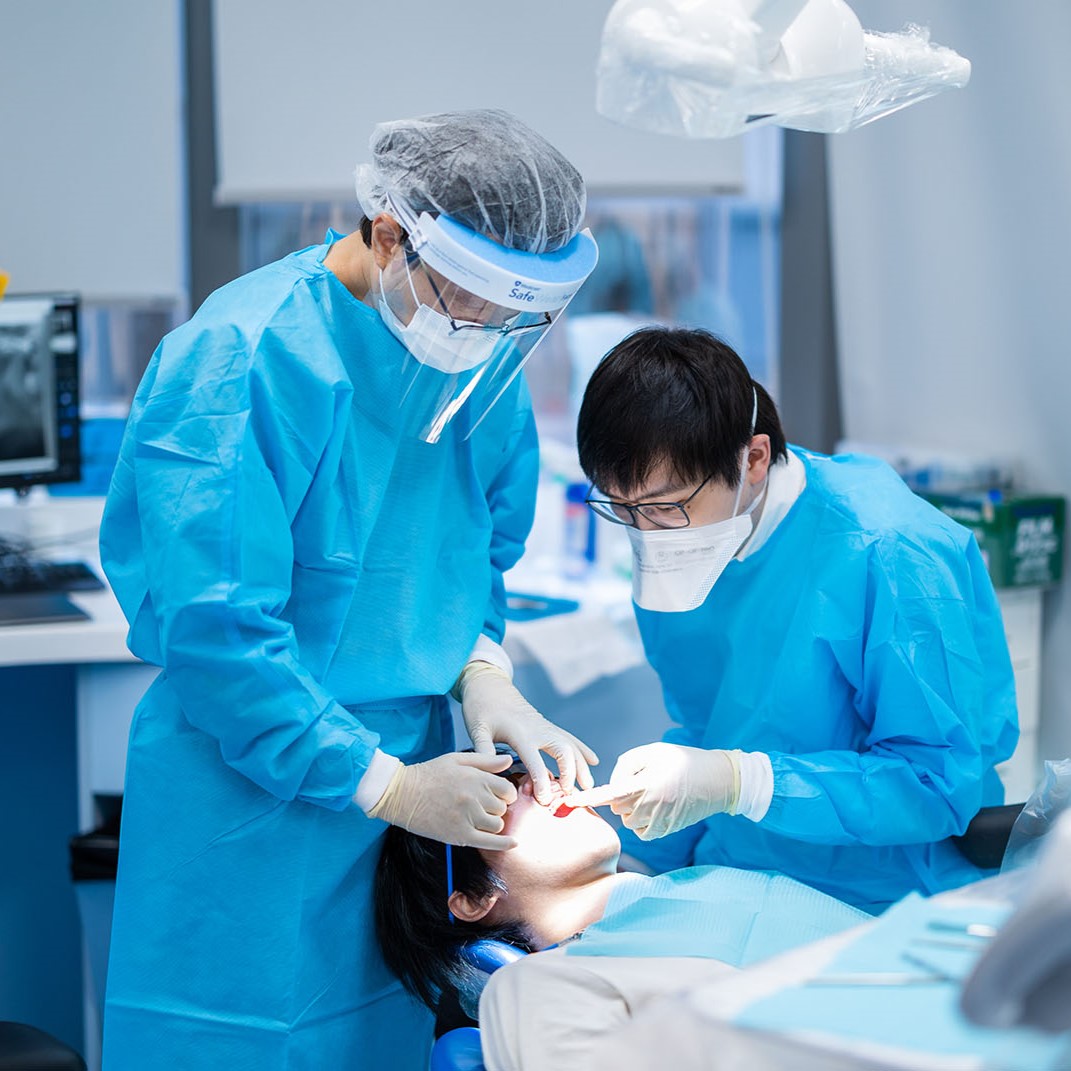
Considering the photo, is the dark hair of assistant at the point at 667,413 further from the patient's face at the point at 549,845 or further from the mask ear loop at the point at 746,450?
the patient's face at the point at 549,845

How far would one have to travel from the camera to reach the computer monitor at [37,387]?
2.44 metres

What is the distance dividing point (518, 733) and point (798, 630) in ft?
1.22

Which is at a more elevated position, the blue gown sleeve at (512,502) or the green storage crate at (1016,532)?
the blue gown sleeve at (512,502)

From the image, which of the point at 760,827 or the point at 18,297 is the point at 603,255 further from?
the point at 760,827

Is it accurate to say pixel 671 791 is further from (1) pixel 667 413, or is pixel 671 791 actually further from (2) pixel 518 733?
(1) pixel 667 413

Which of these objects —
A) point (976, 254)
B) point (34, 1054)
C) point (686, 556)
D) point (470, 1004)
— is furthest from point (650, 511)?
point (976, 254)

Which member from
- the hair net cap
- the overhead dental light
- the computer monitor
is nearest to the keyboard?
the computer monitor

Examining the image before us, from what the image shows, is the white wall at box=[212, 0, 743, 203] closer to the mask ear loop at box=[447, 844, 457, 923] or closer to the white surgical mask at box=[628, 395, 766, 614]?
the white surgical mask at box=[628, 395, 766, 614]

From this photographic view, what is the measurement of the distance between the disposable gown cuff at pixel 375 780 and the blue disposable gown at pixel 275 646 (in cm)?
3

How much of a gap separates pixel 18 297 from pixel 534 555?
1.19 meters

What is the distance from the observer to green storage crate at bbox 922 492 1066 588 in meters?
2.72

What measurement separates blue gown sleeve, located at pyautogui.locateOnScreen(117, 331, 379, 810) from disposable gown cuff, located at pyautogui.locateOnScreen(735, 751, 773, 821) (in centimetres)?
46

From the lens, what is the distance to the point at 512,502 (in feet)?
5.50

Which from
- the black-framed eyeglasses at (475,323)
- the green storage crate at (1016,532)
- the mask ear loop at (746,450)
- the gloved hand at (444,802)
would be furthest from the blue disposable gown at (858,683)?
the green storage crate at (1016,532)
